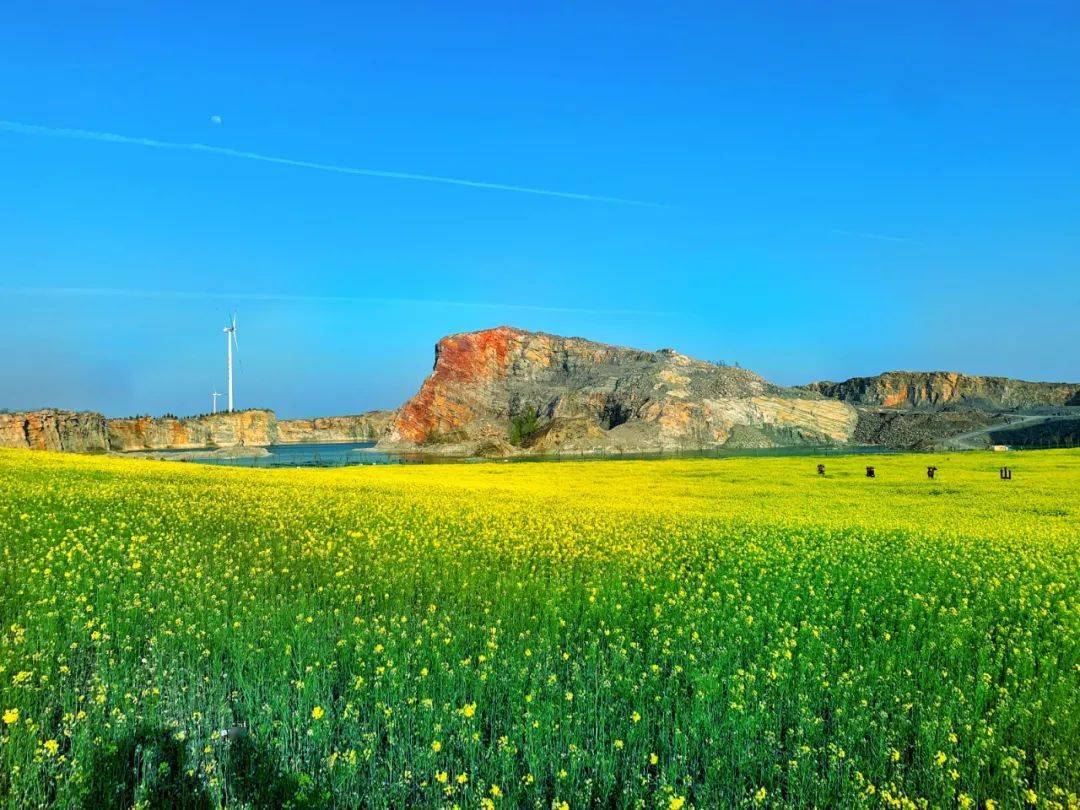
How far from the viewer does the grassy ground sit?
6.14 meters

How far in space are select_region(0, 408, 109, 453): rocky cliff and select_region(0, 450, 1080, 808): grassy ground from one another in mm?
139741

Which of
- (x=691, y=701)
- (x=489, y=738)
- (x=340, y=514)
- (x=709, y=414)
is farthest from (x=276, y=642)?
(x=709, y=414)

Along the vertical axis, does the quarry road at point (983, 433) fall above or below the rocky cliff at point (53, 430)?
below

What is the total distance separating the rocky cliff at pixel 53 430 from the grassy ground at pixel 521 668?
140 m

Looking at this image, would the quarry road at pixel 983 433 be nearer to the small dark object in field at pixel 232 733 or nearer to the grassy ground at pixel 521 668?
the grassy ground at pixel 521 668

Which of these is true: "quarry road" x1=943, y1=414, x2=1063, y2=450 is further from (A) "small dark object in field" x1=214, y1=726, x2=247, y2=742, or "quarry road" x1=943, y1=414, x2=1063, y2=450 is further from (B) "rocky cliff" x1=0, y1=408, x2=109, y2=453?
(B) "rocky cliff" x1=0, y1=408, x2=109, y2=453

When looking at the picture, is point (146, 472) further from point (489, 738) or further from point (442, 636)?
point (489, 738)

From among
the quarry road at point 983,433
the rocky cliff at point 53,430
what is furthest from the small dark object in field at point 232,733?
the rocky cliff at point 53,430

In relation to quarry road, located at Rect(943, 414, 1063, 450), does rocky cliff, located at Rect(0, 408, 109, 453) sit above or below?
above

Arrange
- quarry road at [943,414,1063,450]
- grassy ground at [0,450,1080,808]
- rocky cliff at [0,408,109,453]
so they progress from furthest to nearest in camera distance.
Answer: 1. quarry road at [943,414,1063,450]
2. rocky cliff at [0,408,109,453]
3. grassy ground at [0,450,1080,808]

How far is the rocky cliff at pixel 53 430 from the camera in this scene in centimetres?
12975

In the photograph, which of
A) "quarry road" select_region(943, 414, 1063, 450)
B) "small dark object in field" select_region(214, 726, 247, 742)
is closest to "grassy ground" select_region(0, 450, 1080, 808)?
"small dark object in field" select_region(214, 726, 247, 742)

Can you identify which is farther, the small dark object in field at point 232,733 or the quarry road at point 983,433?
the quarry road at point 983,433

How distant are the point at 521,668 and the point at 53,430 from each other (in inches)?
6412
